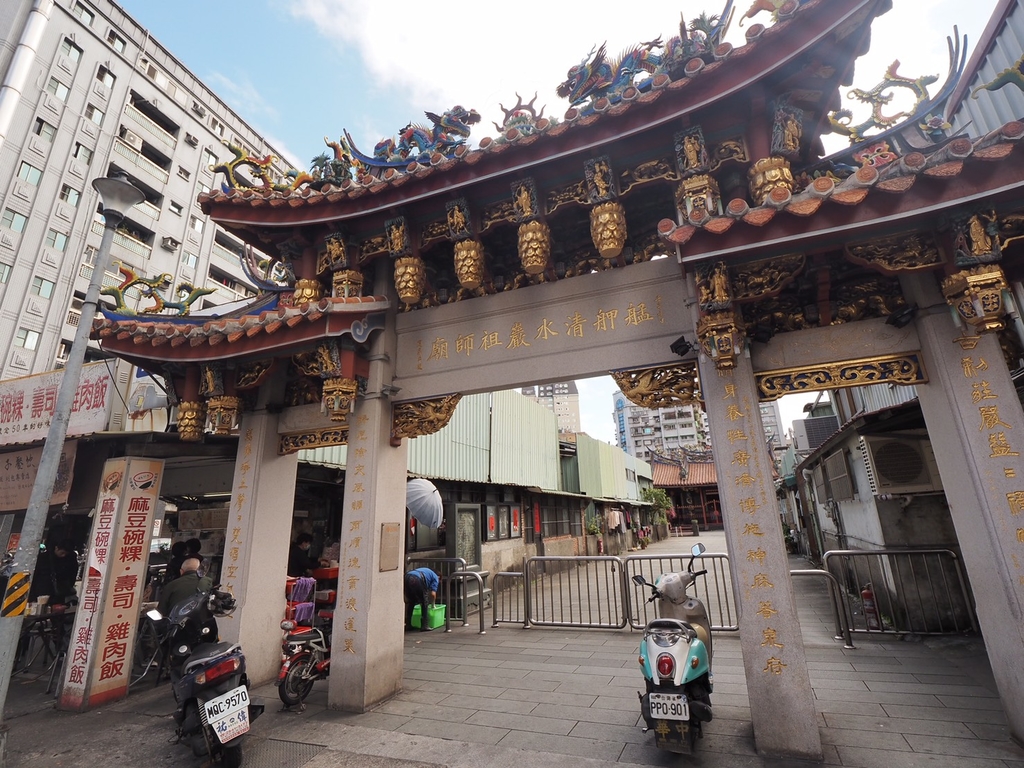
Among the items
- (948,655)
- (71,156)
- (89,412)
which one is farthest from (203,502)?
(71,156)

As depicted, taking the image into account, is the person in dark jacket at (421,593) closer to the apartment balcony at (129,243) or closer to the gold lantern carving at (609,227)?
the gold lantern carving at (609,227)

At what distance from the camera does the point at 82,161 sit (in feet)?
85.7

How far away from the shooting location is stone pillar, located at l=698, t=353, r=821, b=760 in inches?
162

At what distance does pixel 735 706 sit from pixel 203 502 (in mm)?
Answer: 12518

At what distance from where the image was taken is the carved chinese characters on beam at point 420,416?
6449 millimetres

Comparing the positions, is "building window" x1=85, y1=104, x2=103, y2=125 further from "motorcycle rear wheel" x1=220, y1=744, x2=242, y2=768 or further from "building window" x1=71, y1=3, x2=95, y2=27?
"motorcycle rear wheel" x1=220, y1=744, x2=242, y2=768

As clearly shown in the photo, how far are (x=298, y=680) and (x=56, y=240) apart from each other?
1154 inches

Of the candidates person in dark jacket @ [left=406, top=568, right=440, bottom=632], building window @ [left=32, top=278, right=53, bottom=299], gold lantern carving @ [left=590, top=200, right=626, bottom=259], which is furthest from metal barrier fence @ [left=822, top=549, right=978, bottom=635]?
building window @ [left=32, top=278, right=53, bottom=299]

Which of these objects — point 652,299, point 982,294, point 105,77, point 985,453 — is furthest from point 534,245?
point 105,77

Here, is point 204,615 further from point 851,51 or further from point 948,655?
point 948,655

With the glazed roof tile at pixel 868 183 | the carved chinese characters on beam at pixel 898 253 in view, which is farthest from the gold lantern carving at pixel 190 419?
the carved chinese characters on beam at pixel 898 253

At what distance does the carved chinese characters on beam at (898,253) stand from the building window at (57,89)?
3656 cm

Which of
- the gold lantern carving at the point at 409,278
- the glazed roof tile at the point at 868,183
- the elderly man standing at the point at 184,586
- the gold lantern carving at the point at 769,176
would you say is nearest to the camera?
the glazed roof tile at the point at 868,183

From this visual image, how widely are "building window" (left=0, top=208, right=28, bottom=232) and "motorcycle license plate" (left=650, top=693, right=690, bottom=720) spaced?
32.0m
